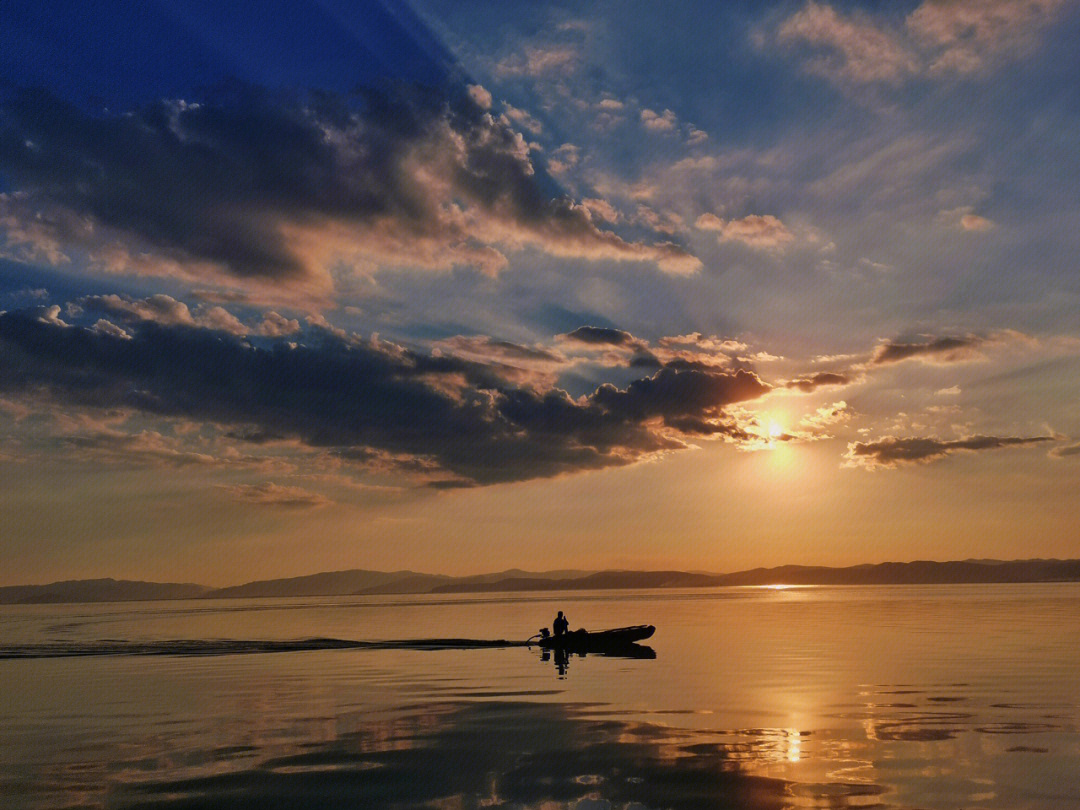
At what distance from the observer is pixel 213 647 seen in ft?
255

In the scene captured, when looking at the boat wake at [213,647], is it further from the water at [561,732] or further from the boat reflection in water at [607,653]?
the water at [561,732]

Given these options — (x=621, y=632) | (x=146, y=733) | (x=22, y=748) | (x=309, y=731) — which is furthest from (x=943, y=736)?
(x=621, y=632)

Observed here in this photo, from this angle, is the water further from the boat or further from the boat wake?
the boat wake

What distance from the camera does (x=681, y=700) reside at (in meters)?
36.8

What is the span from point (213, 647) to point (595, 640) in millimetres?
34980

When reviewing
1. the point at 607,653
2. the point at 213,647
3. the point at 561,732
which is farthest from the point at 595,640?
the point at 561,732

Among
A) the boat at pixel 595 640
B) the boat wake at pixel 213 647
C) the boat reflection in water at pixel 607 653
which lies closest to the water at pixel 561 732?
the boat reflection in water at pixel 607 653

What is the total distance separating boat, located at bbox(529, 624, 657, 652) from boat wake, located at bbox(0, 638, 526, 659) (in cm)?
857

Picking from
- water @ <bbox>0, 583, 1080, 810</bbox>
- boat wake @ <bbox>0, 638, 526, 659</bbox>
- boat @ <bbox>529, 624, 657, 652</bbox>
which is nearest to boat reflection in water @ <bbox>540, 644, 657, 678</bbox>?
boat @ <bbox>529, 624, 657, 652</bbox>

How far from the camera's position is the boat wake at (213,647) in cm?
7125

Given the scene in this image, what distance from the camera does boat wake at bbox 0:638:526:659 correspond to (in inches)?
2805

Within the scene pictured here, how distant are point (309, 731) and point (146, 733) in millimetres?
5899

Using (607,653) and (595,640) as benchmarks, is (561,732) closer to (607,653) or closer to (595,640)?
(607,653)

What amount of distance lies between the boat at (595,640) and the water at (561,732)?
727 cm
